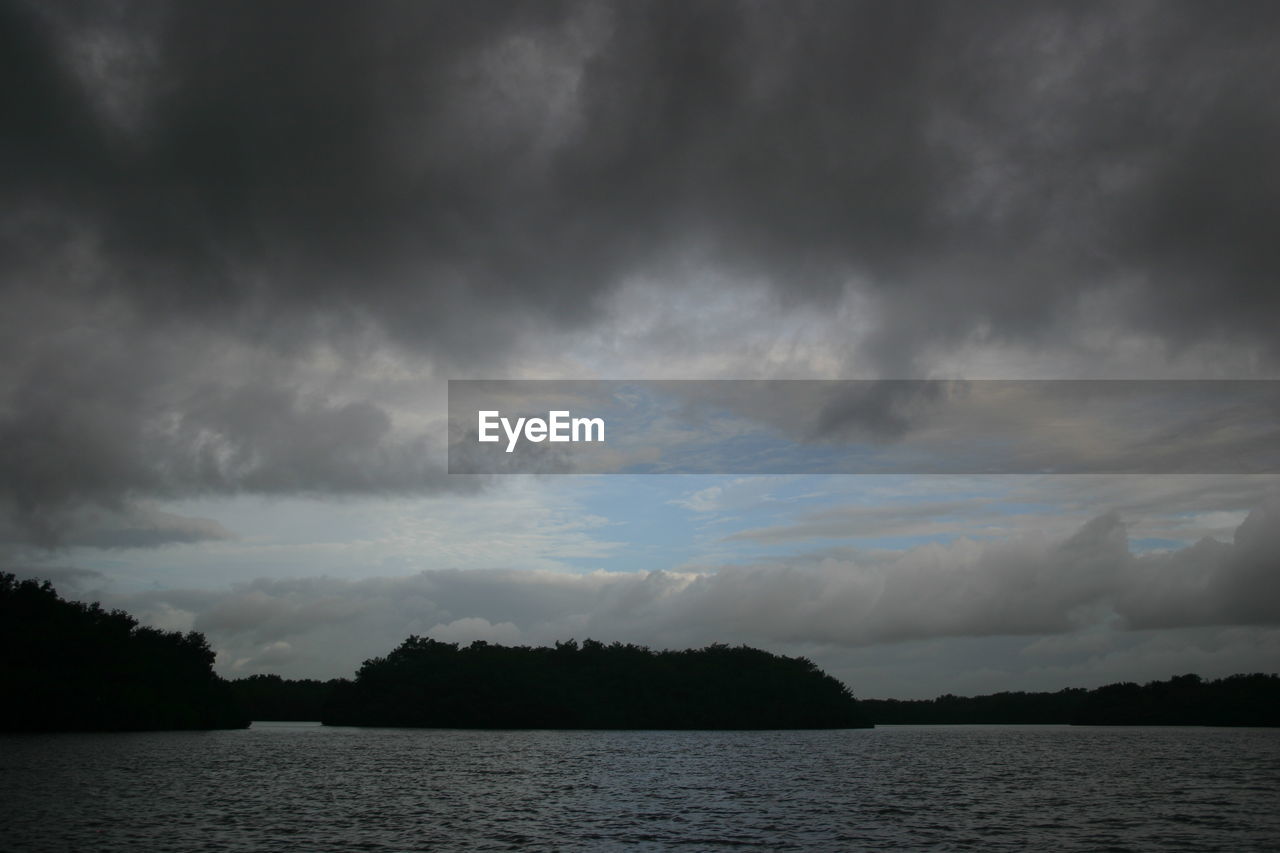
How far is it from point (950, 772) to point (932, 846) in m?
64.0

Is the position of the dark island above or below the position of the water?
above

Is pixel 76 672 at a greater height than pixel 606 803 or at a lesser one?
greater

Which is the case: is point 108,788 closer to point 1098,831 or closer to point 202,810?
point 202,810

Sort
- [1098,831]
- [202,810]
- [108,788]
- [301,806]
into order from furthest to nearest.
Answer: [108,788], [301,806], [202,810], [1098,831]

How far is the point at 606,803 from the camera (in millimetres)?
68500

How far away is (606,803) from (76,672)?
146m

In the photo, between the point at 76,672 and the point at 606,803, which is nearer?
the point at 606,803

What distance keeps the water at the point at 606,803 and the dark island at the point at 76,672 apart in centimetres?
3390

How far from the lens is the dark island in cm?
14912

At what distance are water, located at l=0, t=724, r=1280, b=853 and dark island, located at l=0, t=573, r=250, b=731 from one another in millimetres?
33901

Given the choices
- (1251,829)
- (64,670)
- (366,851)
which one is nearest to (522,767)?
(366,851)

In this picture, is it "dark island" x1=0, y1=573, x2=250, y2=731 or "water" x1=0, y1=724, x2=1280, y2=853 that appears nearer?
"water" x1=0, y1=724, x2=1280, y2=853

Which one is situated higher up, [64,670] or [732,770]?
[64,670]

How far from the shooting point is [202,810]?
5856 cm
